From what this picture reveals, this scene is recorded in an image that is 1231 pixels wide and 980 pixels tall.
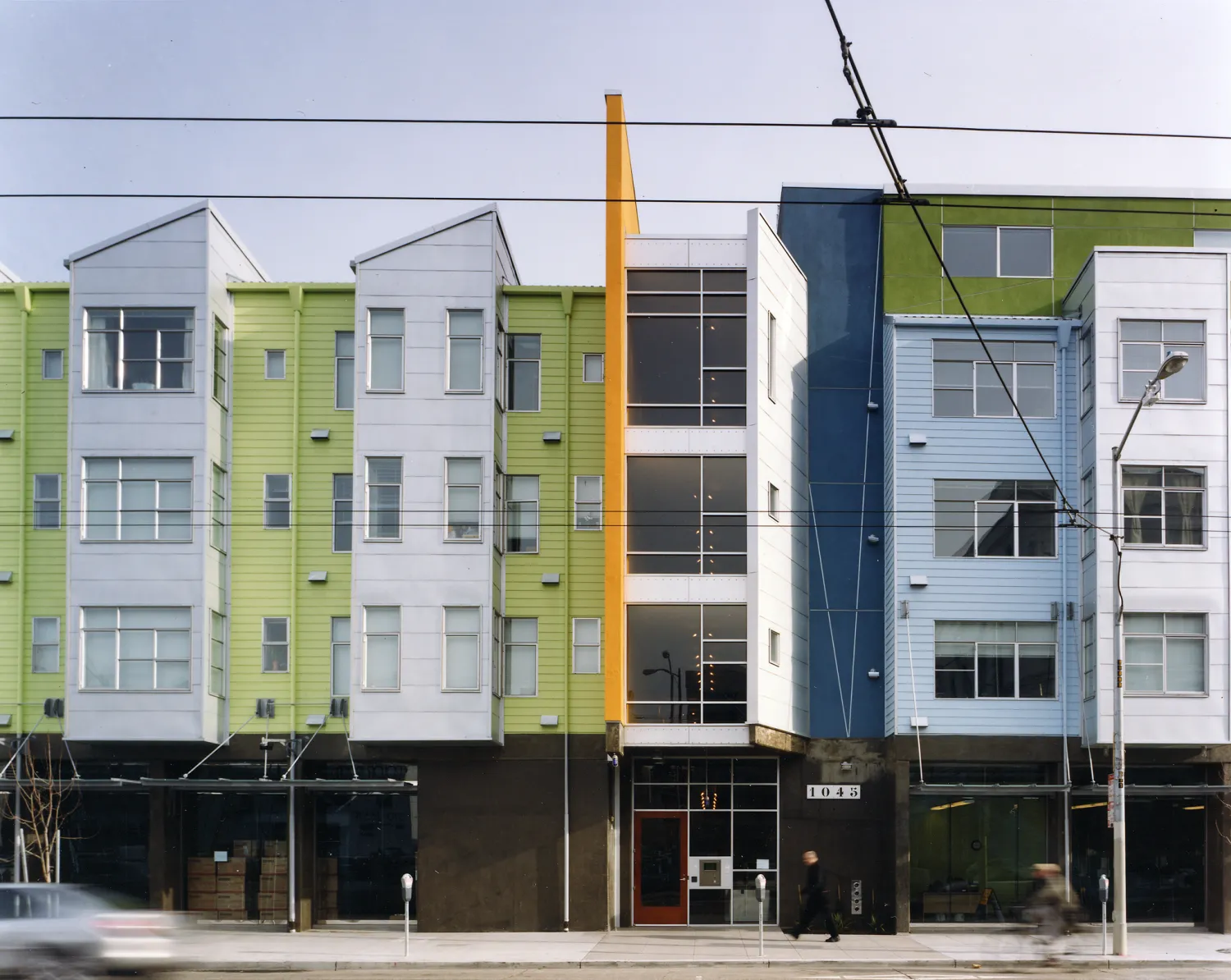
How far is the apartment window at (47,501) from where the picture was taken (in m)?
33.0

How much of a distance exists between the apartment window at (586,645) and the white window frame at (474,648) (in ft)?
7.45

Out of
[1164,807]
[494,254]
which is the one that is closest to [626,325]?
[494,254]

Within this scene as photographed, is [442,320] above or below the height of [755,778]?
above

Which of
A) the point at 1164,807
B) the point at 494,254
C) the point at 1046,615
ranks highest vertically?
the point at 494,254

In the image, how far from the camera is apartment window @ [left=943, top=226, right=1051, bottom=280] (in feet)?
112

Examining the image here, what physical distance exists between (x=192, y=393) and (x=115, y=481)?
2.44 meters

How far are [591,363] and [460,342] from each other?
300 centimetres

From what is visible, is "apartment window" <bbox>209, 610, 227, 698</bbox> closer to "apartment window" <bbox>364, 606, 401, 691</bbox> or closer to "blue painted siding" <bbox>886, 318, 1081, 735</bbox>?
"apartment window" <bbox>364, 606, 401, 691</bbox>

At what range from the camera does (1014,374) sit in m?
33.3

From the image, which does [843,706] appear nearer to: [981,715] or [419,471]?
[981,715]

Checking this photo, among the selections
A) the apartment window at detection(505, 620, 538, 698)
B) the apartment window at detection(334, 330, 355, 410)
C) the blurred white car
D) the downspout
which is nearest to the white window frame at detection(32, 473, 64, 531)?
the apartment window at detection(334, 330, 355, 410)

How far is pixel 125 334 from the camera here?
105 feet

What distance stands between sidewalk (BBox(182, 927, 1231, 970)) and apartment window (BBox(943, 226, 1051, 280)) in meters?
14.4

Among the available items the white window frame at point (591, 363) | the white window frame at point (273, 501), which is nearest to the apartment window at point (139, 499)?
the white window frame at point (273, 501)
